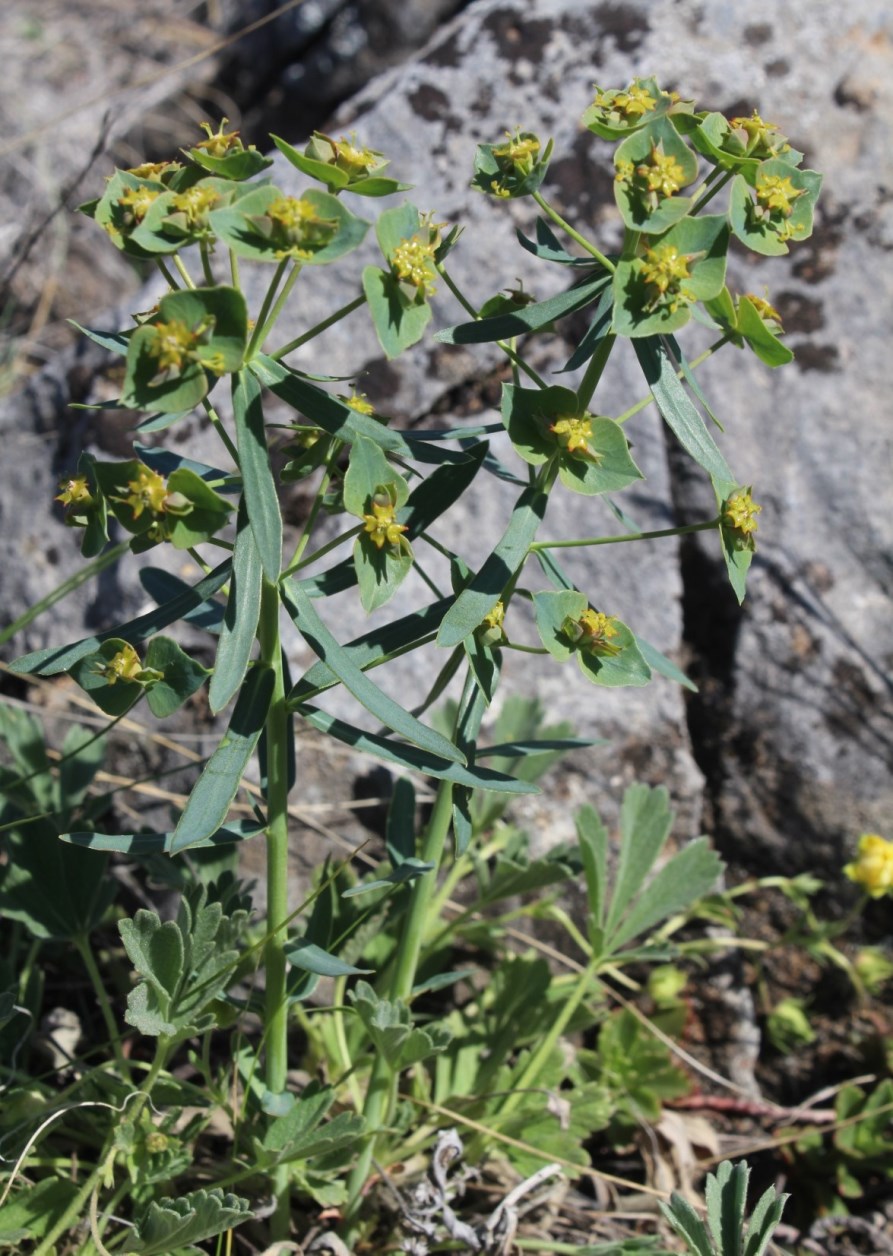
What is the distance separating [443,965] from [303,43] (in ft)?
10.2

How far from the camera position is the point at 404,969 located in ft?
4.88

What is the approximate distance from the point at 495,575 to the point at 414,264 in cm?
31

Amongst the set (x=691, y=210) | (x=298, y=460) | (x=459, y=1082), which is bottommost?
(x=459, y=1082)

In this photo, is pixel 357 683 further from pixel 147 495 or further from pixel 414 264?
pixel 414 264

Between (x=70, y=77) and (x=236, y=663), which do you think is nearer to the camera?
(x=236, y=663)

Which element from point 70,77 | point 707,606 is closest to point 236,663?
point 707,606

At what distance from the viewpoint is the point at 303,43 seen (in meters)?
3.78

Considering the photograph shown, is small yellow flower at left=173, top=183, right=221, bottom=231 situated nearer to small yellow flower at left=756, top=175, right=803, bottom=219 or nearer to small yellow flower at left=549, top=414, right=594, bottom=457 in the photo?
small yellow flower at left=549, top=414, right=594, bottom=457

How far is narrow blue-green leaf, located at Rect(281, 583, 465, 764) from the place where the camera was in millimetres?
1153

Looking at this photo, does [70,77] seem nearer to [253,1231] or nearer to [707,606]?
[707,606]

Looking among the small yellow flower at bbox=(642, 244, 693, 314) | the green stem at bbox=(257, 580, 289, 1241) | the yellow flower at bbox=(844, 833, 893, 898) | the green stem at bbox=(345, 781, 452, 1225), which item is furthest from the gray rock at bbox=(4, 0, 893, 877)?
the small yellow flower at bbox=(642, 244, 693, 314)

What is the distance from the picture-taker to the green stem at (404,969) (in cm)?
143

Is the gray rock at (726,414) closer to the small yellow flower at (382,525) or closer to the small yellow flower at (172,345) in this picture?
the small yellow flower at (382,525)

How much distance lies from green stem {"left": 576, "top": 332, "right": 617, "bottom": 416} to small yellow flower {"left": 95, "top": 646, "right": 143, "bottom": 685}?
520mm
